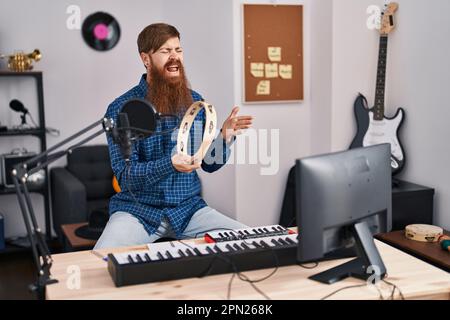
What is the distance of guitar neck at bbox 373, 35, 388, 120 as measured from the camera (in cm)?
379

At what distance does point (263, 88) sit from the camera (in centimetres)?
430

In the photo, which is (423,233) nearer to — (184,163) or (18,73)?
(184,163)

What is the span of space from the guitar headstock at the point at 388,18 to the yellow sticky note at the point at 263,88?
92 centimetres

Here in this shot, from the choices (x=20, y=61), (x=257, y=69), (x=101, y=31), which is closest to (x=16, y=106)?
(x=20, y=61)

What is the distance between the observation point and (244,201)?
174 inches

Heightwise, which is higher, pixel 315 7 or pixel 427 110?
pixel 315 7

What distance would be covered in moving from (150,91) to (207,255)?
3.84 feet

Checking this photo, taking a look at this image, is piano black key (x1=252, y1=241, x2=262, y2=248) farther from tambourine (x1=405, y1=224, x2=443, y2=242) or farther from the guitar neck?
the guitar neck

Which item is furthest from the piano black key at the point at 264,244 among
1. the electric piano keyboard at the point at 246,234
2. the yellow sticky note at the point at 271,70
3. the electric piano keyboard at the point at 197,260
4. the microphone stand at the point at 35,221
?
the yellow sticky note at the point at 271,70

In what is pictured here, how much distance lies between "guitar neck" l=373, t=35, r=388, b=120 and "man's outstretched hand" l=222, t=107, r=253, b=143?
164 centimetres

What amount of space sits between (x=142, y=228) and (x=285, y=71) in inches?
87.7

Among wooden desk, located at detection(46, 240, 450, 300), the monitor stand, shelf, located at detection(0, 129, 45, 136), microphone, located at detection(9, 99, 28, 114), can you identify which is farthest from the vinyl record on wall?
the monitor stand

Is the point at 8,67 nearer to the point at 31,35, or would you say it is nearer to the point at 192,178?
the point at 31,35

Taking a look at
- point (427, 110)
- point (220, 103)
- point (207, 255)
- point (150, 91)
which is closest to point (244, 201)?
point (220, 103)
